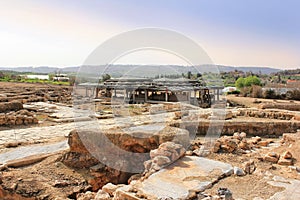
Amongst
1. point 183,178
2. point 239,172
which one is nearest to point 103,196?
point 183,178

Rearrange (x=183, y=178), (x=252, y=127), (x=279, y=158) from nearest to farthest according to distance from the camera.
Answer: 1. (x=183, y=178)
2. (x=279, y=158)
3. (x=252, y=127)

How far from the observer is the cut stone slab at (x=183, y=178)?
14.1 ft

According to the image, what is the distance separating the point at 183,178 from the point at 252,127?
6.55 metres

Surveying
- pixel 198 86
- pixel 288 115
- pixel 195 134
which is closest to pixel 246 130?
pixel 195 134

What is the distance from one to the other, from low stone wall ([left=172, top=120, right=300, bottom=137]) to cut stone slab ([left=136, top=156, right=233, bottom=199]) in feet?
15.4

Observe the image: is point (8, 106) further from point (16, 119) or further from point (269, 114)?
point (269, 114)

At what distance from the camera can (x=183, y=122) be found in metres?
10.9

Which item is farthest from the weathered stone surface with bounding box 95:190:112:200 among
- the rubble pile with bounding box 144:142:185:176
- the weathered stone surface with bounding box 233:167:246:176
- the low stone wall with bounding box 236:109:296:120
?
the low stone wall with bounding box 236:109:296:120

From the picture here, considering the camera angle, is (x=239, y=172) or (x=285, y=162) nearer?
(x=239, y=172)

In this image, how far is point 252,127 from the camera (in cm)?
1040

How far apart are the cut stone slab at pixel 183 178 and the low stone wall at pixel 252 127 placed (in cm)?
469

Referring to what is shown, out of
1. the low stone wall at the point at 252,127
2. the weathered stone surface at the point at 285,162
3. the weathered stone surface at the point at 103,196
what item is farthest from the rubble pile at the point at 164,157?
the low stone wall at the point at 252,127

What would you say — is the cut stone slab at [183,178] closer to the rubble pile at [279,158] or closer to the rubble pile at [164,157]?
the rubble pile at [164,157]

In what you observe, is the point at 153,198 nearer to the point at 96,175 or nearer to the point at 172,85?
the point at 96,175
